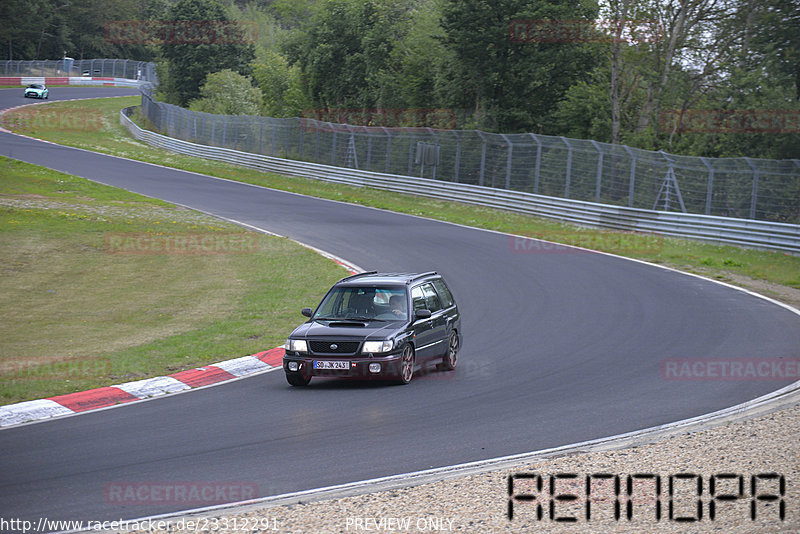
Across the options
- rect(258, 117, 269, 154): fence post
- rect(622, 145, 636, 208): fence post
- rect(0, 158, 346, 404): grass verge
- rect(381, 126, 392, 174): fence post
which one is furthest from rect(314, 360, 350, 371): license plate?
rect(258, 117, 269, 154): fence post

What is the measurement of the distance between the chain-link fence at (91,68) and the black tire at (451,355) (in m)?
94.3

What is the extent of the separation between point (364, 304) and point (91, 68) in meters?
104

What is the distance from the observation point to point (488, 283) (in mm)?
20312

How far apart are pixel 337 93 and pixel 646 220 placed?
31.9m

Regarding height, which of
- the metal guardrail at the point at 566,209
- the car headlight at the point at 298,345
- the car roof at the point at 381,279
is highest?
the metal guardrail at the point at 566,209

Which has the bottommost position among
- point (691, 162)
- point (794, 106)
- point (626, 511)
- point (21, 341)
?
point (21, 341)

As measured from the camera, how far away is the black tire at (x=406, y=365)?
11.6 m

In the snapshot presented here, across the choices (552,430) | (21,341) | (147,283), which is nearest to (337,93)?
(147,283)

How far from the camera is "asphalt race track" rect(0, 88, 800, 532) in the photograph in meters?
7.85

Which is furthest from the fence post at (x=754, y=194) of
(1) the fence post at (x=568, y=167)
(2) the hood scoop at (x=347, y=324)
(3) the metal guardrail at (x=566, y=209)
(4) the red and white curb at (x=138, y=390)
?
(2) the hood scoop at (x=347, y=324)

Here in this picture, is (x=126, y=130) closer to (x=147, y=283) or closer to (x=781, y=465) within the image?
(x=147, y=283)

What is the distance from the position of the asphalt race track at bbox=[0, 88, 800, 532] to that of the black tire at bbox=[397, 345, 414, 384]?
0.15m

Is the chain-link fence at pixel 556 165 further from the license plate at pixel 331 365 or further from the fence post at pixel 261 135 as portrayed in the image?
the license plate at pixel 331 365

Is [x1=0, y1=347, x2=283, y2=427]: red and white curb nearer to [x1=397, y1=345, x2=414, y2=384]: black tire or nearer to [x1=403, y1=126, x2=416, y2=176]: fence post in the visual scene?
[x1=397, y1=345, x2=414, y2=384]: black tire
